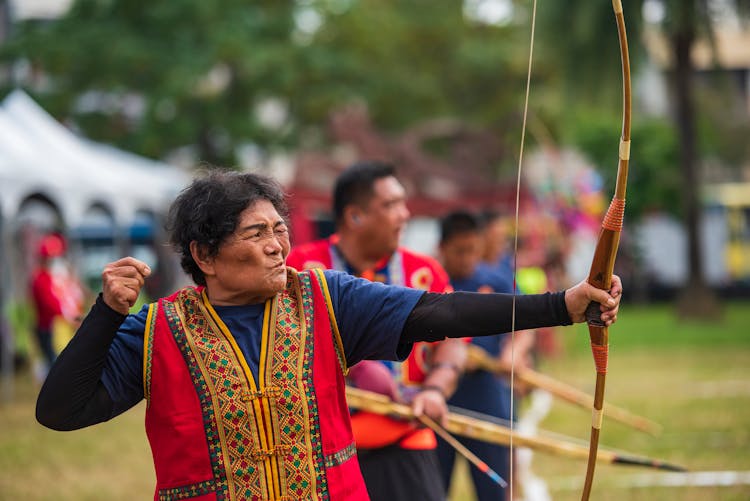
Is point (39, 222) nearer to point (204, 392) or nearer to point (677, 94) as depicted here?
point (677, 94)

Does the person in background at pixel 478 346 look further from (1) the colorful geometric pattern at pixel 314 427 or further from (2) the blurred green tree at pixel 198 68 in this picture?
(2) the blurred green tree at pixel 198 68

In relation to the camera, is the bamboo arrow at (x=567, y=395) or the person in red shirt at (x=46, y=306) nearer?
the bamboo arrow at (x=567, y=395)

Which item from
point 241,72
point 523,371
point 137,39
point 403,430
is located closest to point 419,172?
point 241,72

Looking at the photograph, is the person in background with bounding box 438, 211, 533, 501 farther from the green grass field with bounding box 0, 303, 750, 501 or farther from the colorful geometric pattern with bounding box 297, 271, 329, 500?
the colorful geometric pattern with bounding box 297, 271, 329, 500

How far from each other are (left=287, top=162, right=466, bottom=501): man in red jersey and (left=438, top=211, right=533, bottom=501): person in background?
89 cm

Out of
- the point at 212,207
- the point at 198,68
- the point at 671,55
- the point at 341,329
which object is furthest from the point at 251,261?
the point at 671,55

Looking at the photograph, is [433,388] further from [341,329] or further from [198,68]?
[198,68]

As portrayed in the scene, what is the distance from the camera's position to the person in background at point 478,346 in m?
5.82

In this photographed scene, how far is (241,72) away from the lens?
22.4m

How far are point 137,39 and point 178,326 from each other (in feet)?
61.7

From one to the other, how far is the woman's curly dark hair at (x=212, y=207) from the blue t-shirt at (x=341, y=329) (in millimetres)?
199

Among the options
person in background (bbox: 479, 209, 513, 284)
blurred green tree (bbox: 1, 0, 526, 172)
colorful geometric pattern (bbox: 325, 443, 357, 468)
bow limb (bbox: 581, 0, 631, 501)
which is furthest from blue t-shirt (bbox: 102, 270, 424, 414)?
blurred green tree (bbox: 1, 0, 526, 172)

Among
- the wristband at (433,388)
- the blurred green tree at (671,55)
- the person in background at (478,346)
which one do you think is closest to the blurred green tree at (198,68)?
the blurred green tree at (671,55)

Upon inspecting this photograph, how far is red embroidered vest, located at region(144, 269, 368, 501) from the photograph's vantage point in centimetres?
287
